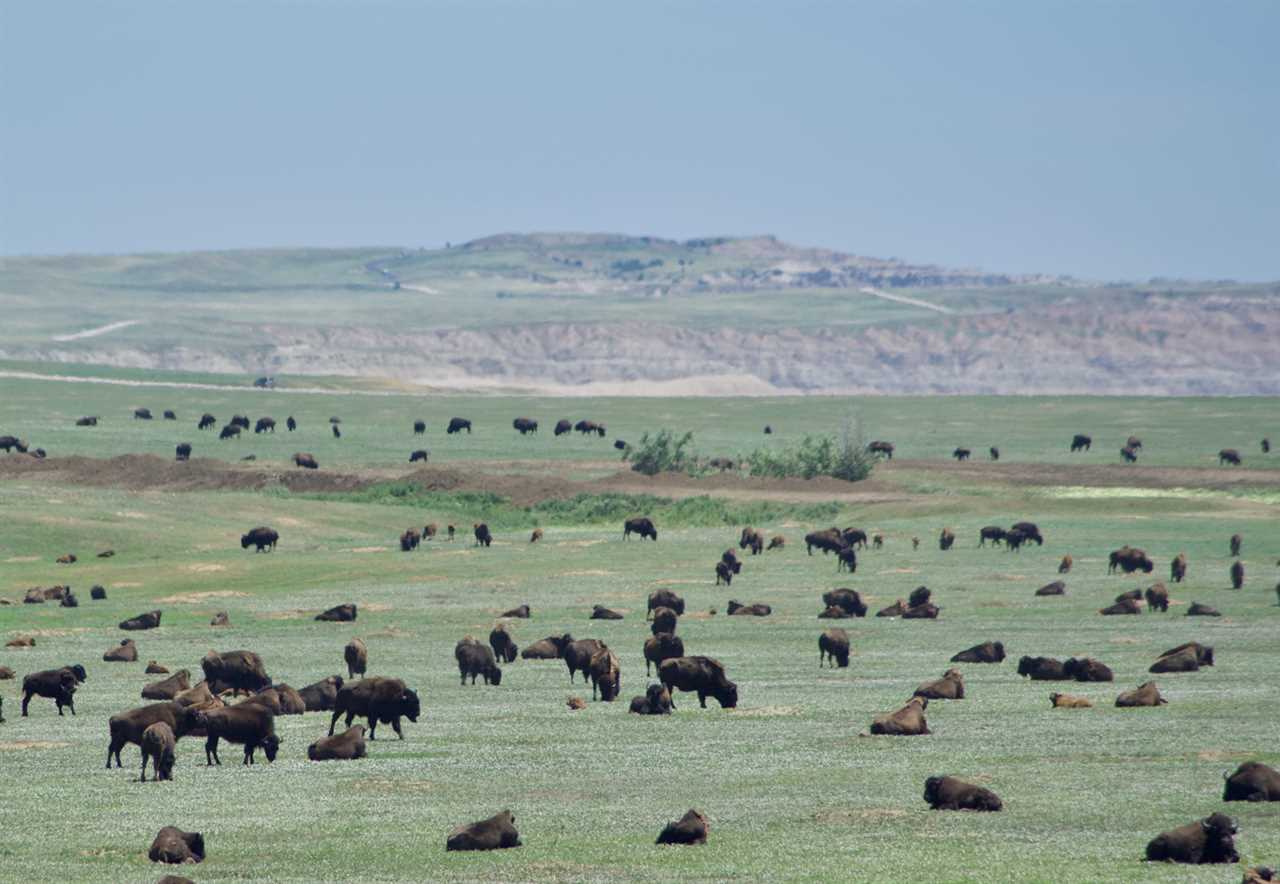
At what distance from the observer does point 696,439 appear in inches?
5098

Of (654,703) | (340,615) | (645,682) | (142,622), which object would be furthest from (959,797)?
(142,622)

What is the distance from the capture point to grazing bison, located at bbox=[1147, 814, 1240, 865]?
1991 centimetres

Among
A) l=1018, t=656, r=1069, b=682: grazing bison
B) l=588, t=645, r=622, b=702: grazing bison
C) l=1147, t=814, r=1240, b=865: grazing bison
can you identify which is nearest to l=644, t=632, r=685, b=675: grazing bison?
l=588, t=645, r=622, b=702: grazing bison

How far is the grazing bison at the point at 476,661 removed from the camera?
37125 millimetres

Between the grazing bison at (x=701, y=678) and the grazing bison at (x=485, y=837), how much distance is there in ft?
40.4

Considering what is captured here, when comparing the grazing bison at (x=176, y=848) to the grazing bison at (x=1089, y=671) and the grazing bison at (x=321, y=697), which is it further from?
the grazing bison at (x=1089, y=671)

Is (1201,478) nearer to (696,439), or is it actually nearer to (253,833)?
(696,439)

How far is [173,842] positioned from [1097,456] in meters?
96.4

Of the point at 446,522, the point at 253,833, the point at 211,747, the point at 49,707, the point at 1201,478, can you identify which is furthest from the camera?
the point at 1201,478

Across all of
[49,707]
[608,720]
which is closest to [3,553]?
[49,707]

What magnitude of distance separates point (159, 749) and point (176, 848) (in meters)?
5.77

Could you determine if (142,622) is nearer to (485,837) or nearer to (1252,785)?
(485,837)

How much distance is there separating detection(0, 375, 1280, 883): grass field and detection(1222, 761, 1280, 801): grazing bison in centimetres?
39

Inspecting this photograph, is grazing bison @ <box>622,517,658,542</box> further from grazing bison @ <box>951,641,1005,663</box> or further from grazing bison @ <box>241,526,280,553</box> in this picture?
grazing bison @ <box>951,641,1005,663</box>
